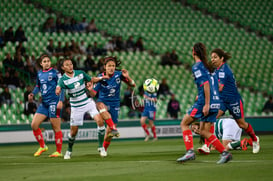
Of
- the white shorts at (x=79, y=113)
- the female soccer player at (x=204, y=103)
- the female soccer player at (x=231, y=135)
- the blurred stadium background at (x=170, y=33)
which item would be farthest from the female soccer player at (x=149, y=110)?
the female soccer player at (x=204, y=103)

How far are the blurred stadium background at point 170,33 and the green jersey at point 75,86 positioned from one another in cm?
1018

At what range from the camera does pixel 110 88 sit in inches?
517

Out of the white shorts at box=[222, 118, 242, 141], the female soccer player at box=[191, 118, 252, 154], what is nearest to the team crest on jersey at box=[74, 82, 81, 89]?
the female soccer player at box=[191, 118, 252, 154]

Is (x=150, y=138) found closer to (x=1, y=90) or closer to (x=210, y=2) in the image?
(x=1, y=90)

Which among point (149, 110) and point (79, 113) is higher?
point (79, 113)

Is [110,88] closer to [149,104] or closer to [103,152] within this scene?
[103,152]

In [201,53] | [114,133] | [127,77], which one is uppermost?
[201,53]

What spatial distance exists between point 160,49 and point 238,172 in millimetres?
20725

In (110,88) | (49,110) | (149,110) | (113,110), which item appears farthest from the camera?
(149,110)

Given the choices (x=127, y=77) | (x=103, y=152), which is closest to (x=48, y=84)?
(x=127, y=77)

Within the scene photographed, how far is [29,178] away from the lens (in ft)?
27.2

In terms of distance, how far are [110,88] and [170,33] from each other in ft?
57.5

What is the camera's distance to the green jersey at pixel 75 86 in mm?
12281

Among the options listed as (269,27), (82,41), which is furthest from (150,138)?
Result: (269,27)
